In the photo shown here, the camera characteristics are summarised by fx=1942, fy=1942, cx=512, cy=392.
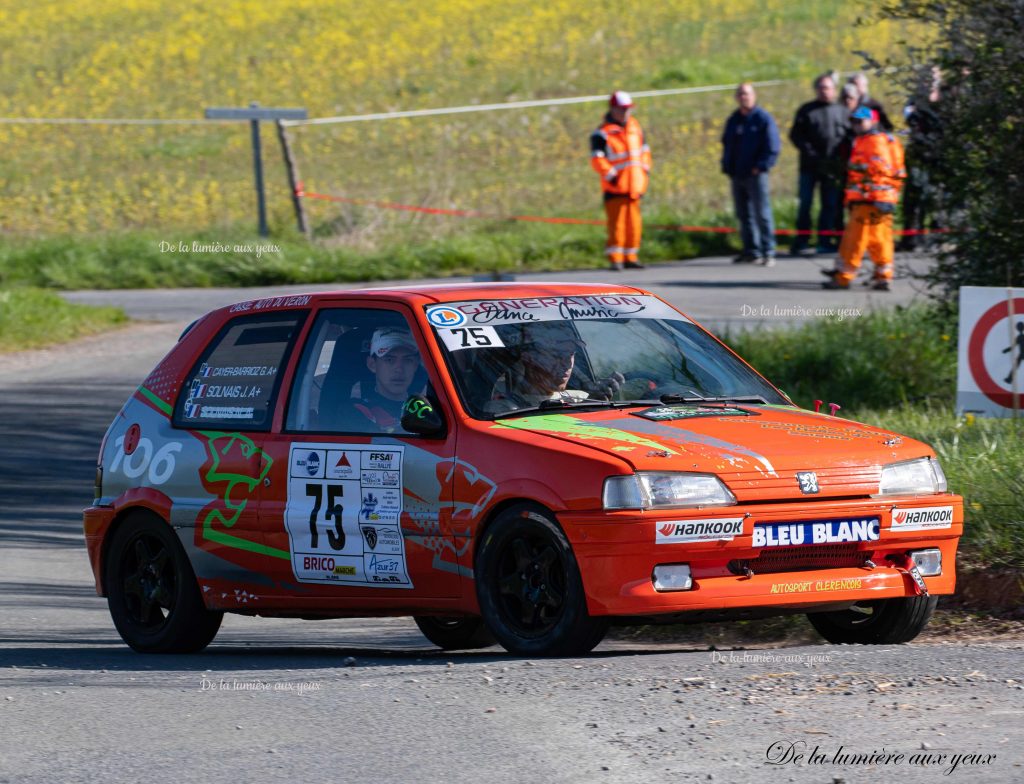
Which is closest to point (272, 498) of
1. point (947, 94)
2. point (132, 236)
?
point (947, 94)

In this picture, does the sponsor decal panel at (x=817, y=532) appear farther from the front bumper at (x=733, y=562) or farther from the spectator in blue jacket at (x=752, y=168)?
the spectator in blue jacket at (x=752, y=168)

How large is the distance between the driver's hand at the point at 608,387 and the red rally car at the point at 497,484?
0.7 inches

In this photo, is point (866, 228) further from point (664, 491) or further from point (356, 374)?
point (664, 491)

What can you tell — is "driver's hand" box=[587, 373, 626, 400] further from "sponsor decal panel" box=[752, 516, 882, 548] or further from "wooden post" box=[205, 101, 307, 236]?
"wooden post" box=[205, 101, 307, 236]

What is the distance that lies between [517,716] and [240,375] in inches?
122

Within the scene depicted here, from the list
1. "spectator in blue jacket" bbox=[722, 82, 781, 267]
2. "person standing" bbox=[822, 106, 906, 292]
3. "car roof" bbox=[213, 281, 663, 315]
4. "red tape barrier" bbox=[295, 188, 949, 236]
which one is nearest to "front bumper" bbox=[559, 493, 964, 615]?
"car roof" bbox=[213, 281, 663, 315]

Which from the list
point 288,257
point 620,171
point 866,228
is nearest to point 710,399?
point 866,228

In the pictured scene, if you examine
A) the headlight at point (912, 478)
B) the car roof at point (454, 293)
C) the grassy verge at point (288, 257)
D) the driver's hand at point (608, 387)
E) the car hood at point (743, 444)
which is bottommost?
the grassy verge at point (288, 257)

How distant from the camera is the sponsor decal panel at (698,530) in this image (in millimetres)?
6980

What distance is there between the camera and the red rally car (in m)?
7.08

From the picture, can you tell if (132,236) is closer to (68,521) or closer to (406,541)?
(68,521)

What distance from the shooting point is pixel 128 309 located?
2234cm

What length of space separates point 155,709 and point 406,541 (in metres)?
1.44

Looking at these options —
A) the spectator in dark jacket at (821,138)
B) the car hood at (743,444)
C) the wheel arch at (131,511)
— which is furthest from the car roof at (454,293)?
the spectator in dark jacket at (821,138)
